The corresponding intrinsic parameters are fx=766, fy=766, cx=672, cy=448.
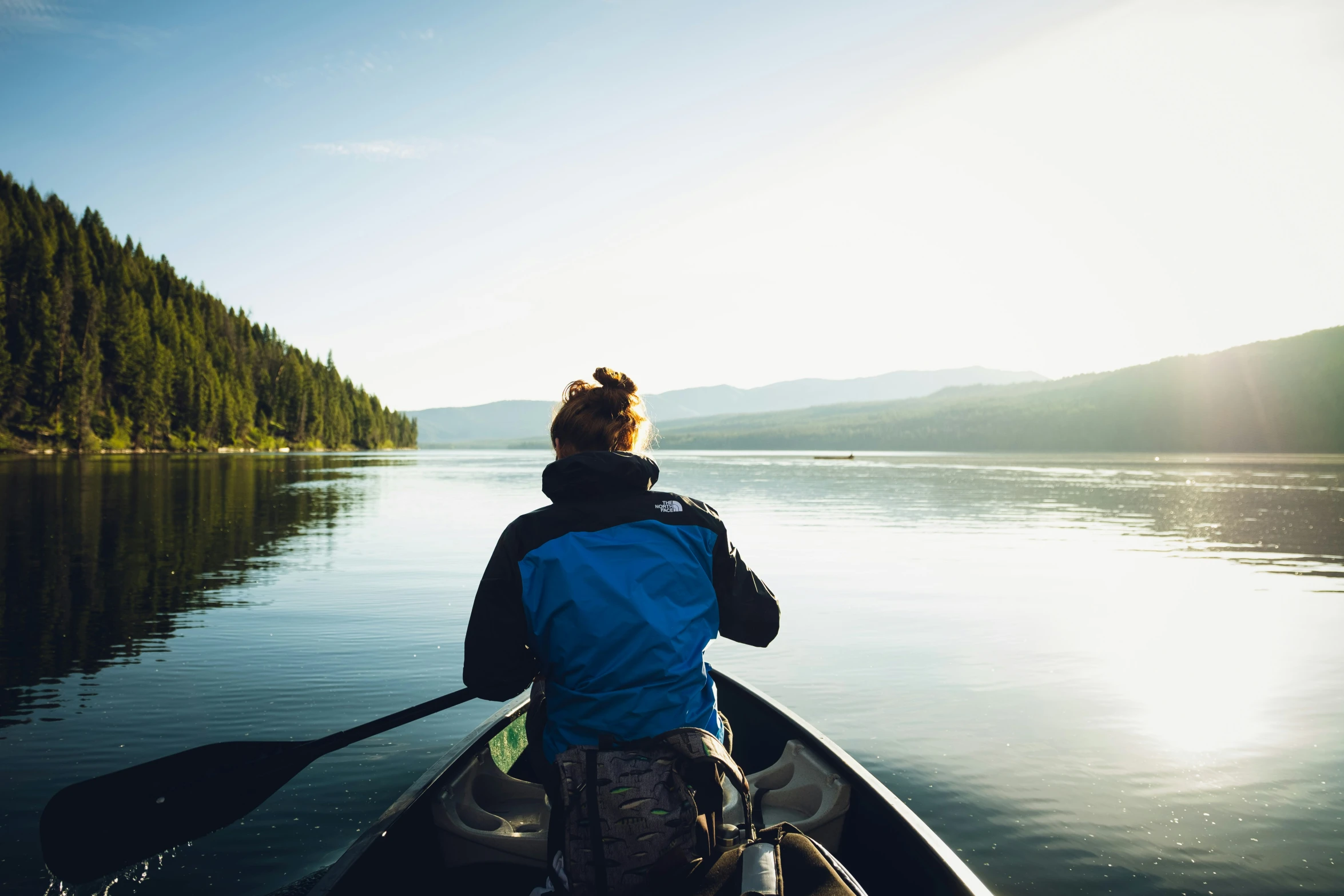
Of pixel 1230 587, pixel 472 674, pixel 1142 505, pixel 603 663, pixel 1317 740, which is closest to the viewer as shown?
pixel 603 663

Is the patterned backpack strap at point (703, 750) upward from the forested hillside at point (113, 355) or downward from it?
downward

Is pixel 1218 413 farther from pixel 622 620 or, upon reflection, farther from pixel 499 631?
pixel 499 631

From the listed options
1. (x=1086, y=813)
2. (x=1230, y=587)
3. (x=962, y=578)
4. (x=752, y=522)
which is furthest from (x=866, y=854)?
(x=752, y=522)

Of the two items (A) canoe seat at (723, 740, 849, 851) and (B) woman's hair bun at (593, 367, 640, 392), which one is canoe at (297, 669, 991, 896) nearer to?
(A) canoe seat at (723, 740, 849, 851)

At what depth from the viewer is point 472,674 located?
312 centimetres

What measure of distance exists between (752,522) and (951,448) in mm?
173670

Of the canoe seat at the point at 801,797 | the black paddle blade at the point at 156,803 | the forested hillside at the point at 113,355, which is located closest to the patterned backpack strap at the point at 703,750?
the canoe seat at the point at 801,797

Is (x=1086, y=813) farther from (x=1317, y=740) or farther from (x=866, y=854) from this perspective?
(x=1317, y=740)

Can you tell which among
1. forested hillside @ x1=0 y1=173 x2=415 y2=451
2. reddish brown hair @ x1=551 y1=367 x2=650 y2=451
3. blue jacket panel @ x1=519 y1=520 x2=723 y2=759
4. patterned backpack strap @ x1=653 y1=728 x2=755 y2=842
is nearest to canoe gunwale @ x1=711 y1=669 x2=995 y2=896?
patterned backpack strap @ x1=653 y1=728 x2=755 y2=842

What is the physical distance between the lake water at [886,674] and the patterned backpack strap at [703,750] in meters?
3.39

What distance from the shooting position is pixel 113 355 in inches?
3406

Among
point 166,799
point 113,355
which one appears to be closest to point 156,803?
point 166,799

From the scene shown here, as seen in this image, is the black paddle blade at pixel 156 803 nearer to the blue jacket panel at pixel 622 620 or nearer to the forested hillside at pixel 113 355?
the blue jacket panel at pixel 622 620

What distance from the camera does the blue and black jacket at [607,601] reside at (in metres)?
2.88
